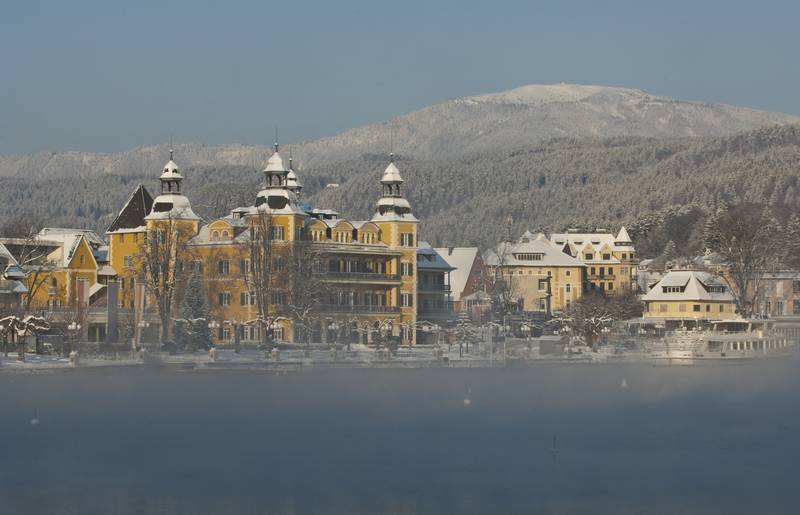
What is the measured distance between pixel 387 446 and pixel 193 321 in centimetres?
4878

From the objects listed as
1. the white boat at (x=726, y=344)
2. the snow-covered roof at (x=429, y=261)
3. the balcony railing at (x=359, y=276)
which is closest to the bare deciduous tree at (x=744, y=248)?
the white boat at (x=726, y=344)

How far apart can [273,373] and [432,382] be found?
9.95 meters

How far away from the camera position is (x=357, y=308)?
115m

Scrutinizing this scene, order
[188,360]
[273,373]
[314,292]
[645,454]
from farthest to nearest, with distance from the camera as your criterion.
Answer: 1. [314,292]
2. [188,360]
3. [273,373]
4. [645,454]

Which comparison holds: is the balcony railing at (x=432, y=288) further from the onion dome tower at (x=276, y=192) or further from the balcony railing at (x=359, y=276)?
the onion dome tower at (x=276, y=192)

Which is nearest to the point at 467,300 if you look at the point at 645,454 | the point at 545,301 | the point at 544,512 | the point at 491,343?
the point at 545,301

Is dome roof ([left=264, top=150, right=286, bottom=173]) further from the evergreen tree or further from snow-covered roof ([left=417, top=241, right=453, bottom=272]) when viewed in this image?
snow-covered roof ([left=417, top=241, right=453, bottom=272])

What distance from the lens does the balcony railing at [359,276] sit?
11369 centimetres

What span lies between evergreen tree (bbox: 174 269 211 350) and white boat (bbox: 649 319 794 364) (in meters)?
31.9

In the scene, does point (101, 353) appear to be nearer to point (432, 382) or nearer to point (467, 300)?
point (432, 382)

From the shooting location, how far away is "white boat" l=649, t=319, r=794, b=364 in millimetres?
117312

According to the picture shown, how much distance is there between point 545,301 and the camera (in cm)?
15912

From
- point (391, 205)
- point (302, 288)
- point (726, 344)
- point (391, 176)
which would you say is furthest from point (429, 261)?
point (302, 288)

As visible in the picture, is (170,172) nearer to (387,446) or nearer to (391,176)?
(391,176)
